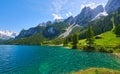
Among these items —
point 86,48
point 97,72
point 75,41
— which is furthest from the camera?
point 75,41

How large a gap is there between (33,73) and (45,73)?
3254mm

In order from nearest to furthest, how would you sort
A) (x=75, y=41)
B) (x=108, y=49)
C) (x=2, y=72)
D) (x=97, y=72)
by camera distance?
(x=97, y=72)
(x=2, y=72)
(x=108, y=49)
(x=75, y=41)

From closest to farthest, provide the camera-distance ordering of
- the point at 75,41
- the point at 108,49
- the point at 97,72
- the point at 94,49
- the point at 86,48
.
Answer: the point at 97,72 → the point at 108,49 → the point at 94,49 → the point at 86,48 → the point at 75,41

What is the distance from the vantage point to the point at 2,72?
172ft

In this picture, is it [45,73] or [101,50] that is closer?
[45,73]

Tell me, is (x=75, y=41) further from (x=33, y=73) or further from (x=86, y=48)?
(x=33, y=73)

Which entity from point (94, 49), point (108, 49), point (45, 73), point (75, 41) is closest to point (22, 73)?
point (45, 73)

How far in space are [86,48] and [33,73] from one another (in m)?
97.6

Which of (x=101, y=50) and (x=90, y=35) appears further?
(x=90, y=35)

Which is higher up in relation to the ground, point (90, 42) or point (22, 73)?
point (90, 42)

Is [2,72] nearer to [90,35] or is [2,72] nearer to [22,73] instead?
[22,73]

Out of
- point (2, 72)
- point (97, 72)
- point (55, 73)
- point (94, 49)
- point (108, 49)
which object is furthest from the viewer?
point (94, 49)

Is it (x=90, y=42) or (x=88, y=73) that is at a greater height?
(x=90, y=42)

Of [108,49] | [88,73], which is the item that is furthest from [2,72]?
[108,49]
